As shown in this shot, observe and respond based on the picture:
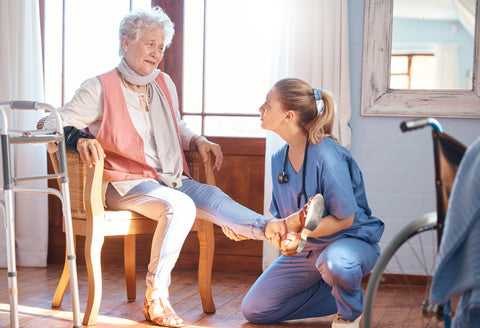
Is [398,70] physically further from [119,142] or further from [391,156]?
[119,142]

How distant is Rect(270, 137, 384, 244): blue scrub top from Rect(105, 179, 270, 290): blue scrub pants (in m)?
0.17

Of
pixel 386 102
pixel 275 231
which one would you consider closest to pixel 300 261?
pixel 275 231

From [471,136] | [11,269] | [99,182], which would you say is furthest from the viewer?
[471,136]

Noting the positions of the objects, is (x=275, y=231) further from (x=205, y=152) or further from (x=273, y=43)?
(x=273, y=43)

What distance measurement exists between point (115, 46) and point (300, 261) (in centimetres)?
196

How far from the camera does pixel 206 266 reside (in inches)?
100

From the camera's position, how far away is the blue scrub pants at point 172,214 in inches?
88.0

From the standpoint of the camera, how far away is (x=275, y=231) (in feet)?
6.93

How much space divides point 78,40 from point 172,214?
5.95ft

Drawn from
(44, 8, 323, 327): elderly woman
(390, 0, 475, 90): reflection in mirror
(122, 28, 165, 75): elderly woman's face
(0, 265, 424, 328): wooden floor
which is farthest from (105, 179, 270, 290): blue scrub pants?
(390, 0, 475, 90): reflection in mirror

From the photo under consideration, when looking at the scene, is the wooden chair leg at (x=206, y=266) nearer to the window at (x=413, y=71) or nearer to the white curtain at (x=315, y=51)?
the white curtain at (x=315, y=51)

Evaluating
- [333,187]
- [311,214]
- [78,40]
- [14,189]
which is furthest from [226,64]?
[14,189]

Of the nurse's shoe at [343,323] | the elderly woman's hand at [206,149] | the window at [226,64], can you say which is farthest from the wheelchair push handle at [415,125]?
the window at [226,64]

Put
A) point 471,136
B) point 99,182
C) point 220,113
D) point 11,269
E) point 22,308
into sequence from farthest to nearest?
point 220,113 → point 471,136 → point 22,308 → point 99,182 → point 11,269
